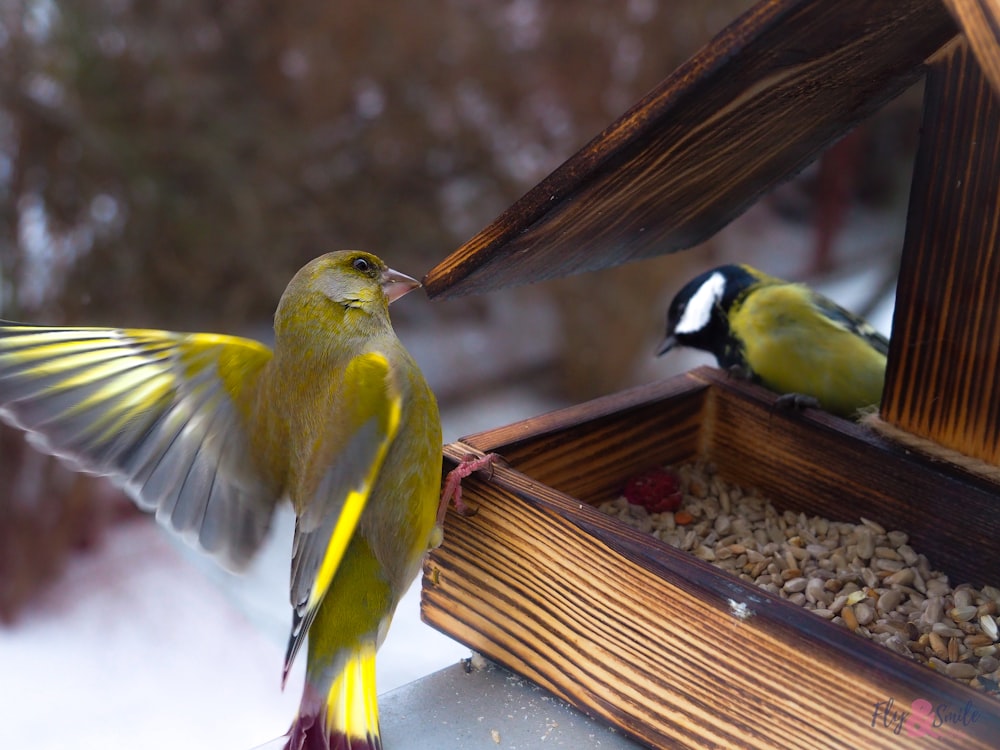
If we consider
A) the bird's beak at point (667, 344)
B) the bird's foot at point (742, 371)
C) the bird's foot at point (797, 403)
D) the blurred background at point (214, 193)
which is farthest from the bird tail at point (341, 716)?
the bird's beak at point (667, 344)

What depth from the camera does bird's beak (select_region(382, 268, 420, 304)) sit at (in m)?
1.81

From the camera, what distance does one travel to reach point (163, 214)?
3.56 meters

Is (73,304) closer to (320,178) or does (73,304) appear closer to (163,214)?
(163,214)

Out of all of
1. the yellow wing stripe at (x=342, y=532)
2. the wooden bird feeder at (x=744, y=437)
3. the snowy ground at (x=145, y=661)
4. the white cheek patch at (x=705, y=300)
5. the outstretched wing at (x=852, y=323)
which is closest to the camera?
the wooden bird feeder at (x=744, y=437)

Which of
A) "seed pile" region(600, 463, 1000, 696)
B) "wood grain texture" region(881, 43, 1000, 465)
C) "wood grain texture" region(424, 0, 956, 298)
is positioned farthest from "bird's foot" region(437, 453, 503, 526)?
"wood grain texture" region(881, 43, 1000, 465)

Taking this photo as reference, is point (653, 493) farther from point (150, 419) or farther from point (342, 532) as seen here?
point (150, 419)

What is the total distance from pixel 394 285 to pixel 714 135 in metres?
0.66

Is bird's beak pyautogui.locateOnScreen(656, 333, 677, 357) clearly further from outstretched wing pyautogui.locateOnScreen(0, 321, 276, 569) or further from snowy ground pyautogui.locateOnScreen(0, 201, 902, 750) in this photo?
outstretched wing pyautogui.locateOnScreen(0, 321, 276, 569)

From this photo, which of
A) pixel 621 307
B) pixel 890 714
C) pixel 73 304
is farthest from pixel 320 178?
pixel 890 714

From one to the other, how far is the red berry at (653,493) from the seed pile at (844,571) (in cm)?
1

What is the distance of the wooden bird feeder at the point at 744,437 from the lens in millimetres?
1178

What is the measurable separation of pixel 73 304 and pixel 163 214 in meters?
0.44

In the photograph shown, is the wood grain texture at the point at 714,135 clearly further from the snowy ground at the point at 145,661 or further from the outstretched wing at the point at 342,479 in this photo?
the snowy ground at the point at 145,661

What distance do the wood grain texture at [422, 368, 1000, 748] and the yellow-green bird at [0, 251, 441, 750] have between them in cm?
12
